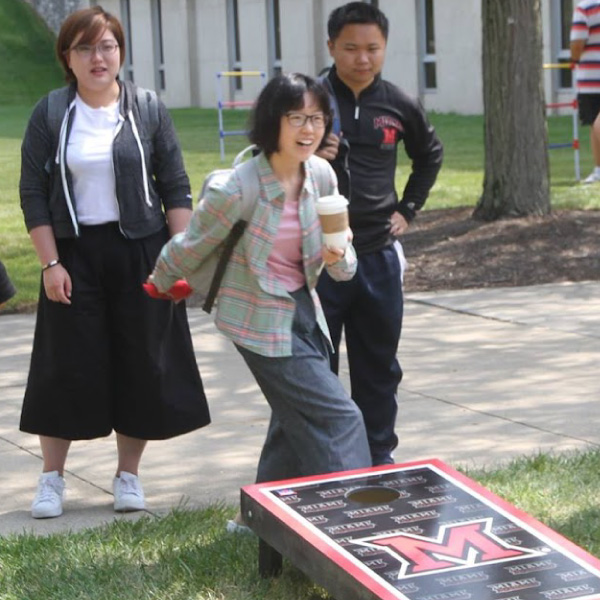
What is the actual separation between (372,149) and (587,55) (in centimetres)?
776

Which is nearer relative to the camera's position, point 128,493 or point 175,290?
point 175,290

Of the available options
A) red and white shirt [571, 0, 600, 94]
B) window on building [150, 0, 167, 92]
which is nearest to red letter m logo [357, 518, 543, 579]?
red and white shirt [571, 0, 600, 94]

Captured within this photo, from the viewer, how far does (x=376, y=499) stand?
4.29 m

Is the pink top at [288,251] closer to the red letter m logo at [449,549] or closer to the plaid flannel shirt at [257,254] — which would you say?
the plaid flannel shirt at [257,254]

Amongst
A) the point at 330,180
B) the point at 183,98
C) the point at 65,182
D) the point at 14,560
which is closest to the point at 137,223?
the point at 65,182

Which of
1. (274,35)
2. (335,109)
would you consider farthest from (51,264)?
(274,35)

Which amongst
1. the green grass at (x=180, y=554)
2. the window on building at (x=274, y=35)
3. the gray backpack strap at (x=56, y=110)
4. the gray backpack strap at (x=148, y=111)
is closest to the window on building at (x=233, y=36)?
the window on building at (x=274, y=35)

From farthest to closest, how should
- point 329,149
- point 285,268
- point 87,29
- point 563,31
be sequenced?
point 563,31, point 87,29, point 329,149, point 285,268

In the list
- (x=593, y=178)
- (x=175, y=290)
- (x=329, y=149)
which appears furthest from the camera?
(x=593, y=178)

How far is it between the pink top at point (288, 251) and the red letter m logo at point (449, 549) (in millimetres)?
990

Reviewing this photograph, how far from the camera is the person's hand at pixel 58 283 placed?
17.4 ft

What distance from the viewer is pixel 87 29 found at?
525 cm

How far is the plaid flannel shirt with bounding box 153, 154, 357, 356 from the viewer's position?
4523mm

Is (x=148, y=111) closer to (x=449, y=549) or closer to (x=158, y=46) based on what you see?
(x=449, y=549)
